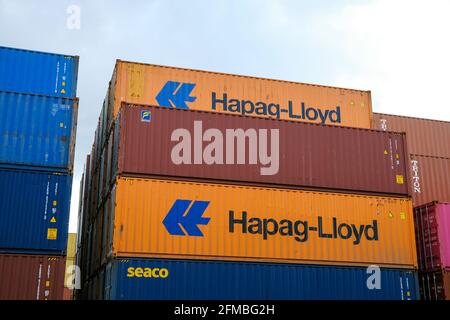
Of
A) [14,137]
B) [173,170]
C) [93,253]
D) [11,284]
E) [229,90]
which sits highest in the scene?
[229,90]

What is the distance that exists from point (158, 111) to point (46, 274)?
262 inches

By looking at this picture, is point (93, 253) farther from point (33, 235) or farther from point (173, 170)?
point (173, 170)

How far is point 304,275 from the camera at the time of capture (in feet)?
59.5

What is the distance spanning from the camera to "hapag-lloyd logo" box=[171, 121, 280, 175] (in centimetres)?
1850

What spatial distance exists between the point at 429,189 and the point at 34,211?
18.2 metres

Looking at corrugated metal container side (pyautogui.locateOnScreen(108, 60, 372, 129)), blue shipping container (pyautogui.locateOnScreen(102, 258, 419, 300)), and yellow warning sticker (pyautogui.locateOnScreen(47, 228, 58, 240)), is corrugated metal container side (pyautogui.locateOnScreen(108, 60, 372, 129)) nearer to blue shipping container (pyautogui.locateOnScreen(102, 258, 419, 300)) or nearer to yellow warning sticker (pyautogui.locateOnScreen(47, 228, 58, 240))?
yellow warning sticker (pyautogui.locateOnScreen(47, 228, 58, 240))

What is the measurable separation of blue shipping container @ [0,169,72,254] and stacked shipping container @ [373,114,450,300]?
13465mm

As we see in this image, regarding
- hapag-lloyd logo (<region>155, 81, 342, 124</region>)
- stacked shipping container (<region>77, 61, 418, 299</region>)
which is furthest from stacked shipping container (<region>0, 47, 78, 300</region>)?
hapag-lloyd logo (<region>155, 81, 342, 124</region>)

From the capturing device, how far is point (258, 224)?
18422 mm

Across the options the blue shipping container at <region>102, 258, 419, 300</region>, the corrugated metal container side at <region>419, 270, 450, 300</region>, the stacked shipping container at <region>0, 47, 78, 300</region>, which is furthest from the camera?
the corrugated metal container side at <region>419, 270, 450, 300</region>

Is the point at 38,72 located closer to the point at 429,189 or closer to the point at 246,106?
the point at 246,106

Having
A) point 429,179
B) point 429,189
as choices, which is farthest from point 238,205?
Result: point 429,179

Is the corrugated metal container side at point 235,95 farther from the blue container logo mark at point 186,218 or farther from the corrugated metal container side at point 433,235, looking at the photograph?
the blue container logo mark at point 186,218
